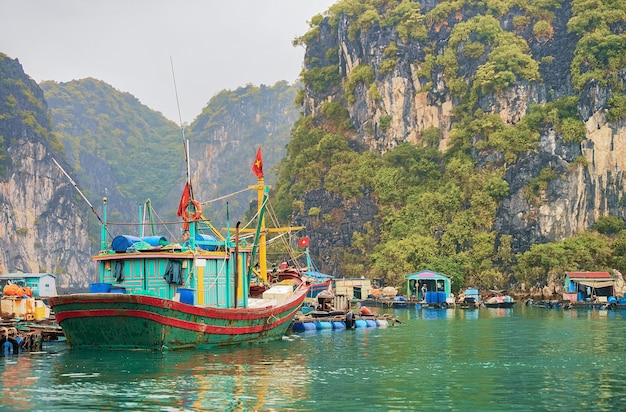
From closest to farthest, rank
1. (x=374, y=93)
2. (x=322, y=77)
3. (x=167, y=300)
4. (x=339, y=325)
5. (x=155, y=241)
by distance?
1. (x=167, y=300)
2. (x=155, y=241)
3. (x=339, y=325)
4. (x=374, y=93)
5. (x=322, y=77)

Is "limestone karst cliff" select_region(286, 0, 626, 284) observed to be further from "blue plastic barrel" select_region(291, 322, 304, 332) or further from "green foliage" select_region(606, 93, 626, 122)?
"blue plastic barrel" select_region(291, 322, 304, 332)

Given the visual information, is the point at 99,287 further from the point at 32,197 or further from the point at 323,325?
the point at 32,197

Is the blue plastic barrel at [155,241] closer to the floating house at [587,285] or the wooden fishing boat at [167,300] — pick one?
the wooden fishing boat at [167,300]

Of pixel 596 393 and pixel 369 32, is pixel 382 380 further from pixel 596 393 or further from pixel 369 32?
pixel 369 32

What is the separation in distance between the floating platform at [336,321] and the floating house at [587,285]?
1075 inches

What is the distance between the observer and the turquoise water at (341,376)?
816 inches

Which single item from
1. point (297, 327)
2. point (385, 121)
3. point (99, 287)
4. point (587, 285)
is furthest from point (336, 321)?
point (385, 121)

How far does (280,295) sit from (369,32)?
226ft

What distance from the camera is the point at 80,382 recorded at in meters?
23.8

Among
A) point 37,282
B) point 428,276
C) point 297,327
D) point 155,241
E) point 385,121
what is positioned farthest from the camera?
point 385,121

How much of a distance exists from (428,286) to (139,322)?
167 feet

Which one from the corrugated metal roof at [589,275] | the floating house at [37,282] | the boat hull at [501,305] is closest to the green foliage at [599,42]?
the corrugated metal roof at [589,275]

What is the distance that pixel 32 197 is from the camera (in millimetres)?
151625

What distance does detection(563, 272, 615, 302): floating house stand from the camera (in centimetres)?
7031
